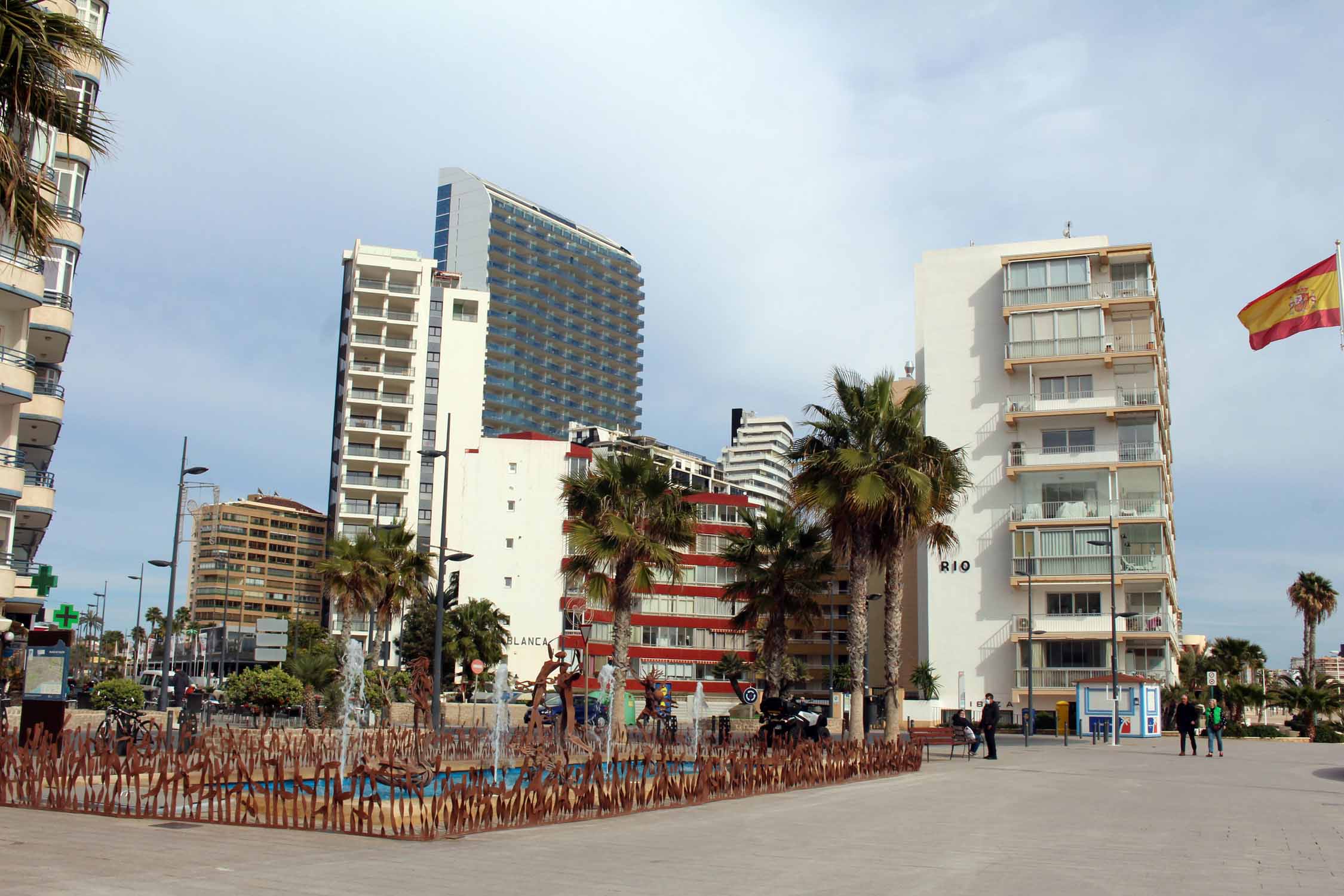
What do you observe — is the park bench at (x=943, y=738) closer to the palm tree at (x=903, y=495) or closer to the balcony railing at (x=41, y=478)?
the palm tree at (x=903, y=495)

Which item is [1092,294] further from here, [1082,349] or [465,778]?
[465,778]

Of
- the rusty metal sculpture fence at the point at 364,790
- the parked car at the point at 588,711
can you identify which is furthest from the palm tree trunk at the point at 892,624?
the rusty metal sculpture fence at the point at 364,790

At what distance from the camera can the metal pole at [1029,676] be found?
37.9 m

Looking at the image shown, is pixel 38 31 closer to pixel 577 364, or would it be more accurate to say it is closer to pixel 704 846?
pixel 704 846

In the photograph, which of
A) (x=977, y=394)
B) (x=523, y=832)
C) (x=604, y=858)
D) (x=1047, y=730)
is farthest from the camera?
(x=977, y=394)

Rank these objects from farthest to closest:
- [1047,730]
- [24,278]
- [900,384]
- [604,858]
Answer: [900,384], [1047,730], [24,278], [604,858]

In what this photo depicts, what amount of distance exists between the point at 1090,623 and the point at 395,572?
31.9 meters

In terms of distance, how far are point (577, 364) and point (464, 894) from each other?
152 m

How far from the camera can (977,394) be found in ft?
197

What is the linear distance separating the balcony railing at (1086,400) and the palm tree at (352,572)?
31.8 m

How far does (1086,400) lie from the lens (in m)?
56.8

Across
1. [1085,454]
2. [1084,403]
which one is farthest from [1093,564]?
[1084,403]

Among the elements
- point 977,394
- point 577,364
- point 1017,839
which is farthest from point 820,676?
point 577,364

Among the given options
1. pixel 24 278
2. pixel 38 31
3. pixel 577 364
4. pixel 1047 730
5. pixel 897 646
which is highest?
pixel 577 364
